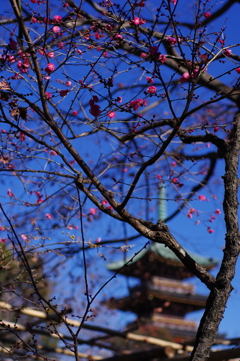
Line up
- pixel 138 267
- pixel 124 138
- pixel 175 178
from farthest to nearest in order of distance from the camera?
pixel 138 267, pixel 175 178, pixel 124 138

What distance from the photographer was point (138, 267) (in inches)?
673

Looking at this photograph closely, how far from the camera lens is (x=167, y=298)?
699 inches

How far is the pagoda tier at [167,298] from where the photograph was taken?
663 inches

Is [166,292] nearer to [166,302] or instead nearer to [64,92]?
[166,302]

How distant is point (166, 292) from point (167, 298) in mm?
262

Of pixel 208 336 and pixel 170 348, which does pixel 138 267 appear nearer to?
pixel 170 348

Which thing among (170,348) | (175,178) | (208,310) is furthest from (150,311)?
(208,310)

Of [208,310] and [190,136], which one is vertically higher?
[190,136]

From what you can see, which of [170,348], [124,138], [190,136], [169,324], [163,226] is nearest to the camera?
[163,226]

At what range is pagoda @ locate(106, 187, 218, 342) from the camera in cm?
1639

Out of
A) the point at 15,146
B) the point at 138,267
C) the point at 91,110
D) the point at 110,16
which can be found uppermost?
the point at 138,267

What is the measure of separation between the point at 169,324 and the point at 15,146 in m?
16.7

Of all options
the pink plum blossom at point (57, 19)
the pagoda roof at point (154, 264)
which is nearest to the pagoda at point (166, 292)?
the pagoda roof at point (154, 264)

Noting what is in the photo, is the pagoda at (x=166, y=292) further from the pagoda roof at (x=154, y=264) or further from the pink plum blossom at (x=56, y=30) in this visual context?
the pink plum blossom at (x=56, y=30)
